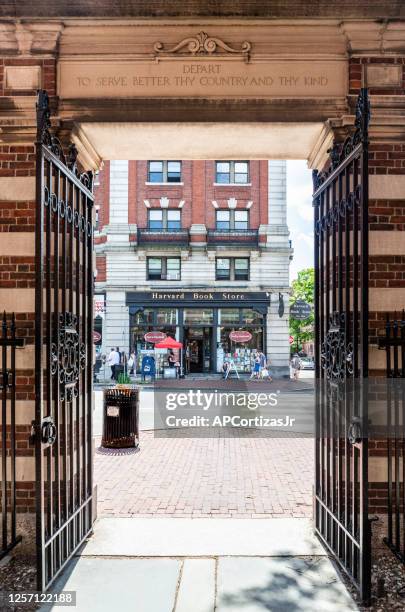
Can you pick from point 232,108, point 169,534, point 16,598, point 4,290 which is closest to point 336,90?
point 232,108

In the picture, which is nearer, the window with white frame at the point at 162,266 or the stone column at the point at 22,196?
the stone column at the point at 22,196

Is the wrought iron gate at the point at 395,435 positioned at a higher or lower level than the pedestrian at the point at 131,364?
higher

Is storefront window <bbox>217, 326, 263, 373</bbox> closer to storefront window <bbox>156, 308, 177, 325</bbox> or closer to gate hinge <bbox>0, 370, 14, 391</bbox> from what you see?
storefront window <bbox>156, 308, 177, 325</bbox>

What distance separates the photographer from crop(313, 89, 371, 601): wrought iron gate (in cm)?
424

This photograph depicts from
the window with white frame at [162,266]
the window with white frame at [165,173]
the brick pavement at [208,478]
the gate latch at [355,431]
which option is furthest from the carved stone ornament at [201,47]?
the window with white frame at [165,173]

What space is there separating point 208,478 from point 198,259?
936 inches

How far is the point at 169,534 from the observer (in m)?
5.70

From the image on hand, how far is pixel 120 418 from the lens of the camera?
970 cm

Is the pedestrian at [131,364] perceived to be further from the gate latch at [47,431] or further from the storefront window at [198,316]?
the gate latch at [47,431]

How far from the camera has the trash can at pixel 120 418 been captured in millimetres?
9586

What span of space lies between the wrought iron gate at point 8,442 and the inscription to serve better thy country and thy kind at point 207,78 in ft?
8.45

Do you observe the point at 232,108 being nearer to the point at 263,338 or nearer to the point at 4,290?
the point at 4,290

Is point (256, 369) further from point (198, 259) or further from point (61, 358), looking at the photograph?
point (61, 358)

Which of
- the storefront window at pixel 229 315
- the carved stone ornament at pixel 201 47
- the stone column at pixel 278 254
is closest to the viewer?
the carved stone ornament at pixel 201 47
